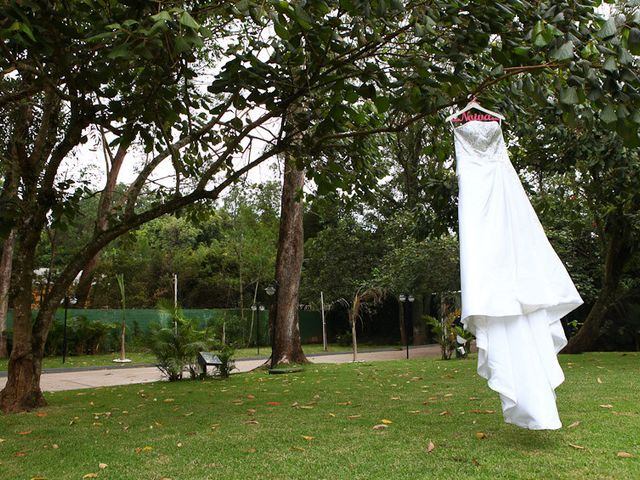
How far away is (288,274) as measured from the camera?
11328 millimetres

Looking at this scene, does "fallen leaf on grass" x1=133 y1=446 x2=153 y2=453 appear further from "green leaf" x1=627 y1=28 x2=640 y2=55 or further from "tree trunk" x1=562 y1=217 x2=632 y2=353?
"tree trunk" x1=562 y1=217 x2=632 y2=353

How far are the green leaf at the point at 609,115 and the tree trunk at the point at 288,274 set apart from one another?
8.28 metres

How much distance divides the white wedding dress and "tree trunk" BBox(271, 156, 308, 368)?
24.6 feet

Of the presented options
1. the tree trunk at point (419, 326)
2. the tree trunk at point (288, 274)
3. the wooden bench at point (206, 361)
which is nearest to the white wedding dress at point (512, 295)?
the wooden bench at point (206, 361)

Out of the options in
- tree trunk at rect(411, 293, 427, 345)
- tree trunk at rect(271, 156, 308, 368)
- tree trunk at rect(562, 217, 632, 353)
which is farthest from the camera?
tree trunk at rect(411, 293, 427, 345)

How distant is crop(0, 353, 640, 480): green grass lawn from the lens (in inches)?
128

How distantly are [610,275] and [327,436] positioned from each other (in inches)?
350

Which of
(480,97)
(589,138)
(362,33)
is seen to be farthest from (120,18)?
(589,138)

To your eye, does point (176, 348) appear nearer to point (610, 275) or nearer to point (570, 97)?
point (570, 97)

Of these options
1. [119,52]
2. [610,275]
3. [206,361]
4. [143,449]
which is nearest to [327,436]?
[143,449]

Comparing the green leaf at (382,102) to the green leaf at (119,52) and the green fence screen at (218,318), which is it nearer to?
the green leaf at (119,52)

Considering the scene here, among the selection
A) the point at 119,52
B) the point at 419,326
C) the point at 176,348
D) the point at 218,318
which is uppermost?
the point at 119,52

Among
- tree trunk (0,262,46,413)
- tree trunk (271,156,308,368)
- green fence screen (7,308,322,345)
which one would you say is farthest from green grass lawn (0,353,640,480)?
Result: green fence screen (7,308,322,345)

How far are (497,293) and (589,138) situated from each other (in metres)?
4.81
